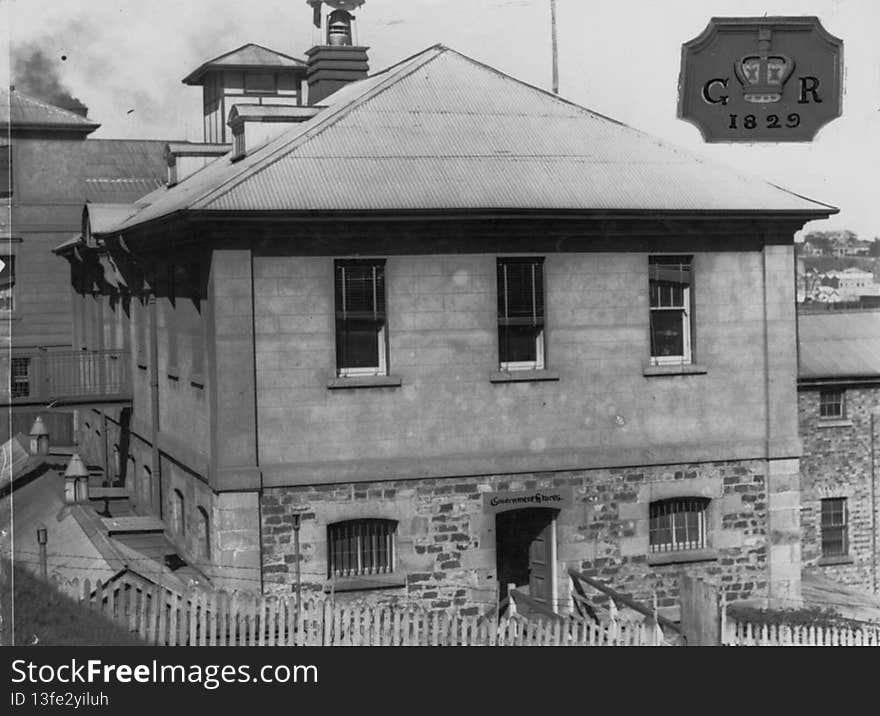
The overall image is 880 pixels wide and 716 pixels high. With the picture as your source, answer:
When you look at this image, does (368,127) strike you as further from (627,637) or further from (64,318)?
(64,318)

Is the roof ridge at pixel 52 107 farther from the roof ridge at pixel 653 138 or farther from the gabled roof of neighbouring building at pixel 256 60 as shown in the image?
the roof ridge at pixel 653 138

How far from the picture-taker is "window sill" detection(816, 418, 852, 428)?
29578 millimetres

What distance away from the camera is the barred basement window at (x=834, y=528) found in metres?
29.9

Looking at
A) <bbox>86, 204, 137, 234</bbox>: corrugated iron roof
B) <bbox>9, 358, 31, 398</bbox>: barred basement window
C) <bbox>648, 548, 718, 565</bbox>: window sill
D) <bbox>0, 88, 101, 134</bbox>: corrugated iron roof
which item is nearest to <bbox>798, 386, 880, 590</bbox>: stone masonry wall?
<bbox>648, 548, 718, 565</bbox>: window sill

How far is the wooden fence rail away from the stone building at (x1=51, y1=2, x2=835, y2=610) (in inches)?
88.3

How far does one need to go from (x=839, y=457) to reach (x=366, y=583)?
1406cm

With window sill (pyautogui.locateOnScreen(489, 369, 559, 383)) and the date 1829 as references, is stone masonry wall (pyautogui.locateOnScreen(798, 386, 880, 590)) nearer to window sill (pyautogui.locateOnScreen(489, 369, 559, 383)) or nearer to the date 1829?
window sill (pyautogui.locateOnScreen(489, 369, 559, 383))

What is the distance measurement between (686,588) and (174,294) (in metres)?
9.83

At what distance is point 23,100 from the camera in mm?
34719

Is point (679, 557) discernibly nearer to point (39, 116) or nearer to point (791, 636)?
point (791, 636)

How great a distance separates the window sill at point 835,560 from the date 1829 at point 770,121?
14.8 metres

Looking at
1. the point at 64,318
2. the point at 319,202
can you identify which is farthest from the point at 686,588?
the point at 64,318

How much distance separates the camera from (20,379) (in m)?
28.5

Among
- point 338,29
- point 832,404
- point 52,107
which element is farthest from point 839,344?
point 52,107
